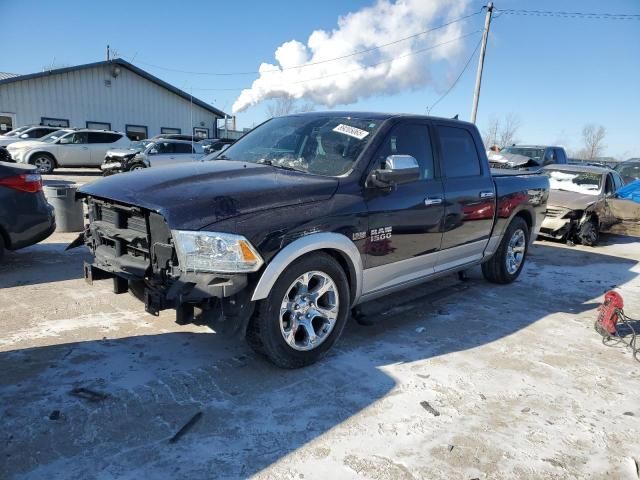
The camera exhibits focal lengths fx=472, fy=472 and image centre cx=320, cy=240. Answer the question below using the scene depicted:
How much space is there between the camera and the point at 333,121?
4211mm

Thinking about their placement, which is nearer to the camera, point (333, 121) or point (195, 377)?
point (195, 377)

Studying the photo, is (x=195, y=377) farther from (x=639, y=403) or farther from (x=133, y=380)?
(x=639, y=403)

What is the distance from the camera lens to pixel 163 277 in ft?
9.95

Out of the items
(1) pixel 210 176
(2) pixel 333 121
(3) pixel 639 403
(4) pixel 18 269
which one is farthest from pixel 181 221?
(4) pixel 18 269

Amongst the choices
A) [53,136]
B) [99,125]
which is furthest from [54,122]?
[53,136]

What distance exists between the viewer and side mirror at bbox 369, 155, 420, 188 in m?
3.62

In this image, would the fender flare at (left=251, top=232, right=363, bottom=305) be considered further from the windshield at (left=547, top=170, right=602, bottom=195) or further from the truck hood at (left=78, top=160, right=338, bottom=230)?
the windshield at (left=547, top=170, right=602, bottom=195)

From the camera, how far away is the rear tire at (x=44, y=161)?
18.9 meters

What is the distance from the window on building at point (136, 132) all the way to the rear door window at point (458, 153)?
28623mm

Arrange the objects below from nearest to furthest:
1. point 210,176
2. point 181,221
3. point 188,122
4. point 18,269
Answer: point 181,221
point 210,176
point 18,269
point 188,122

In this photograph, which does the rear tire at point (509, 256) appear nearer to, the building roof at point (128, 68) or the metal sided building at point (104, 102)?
the metal sided building at point (104, 102)

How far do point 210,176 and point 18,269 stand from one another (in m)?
3.78

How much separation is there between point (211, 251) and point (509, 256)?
14.4 feet

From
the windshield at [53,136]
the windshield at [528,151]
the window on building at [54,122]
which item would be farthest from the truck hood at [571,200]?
the window on building at [54,122]
